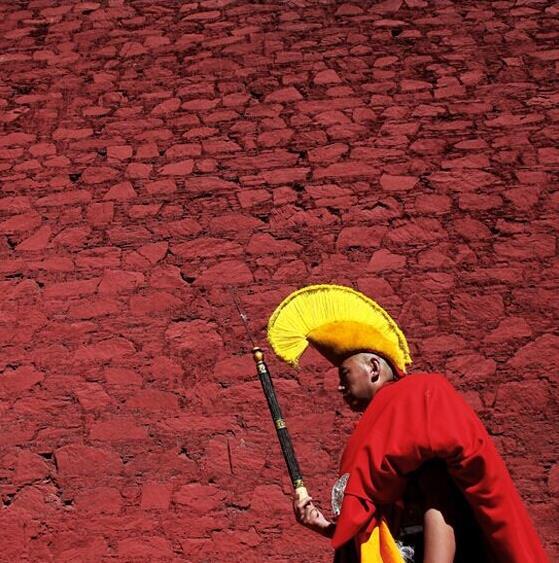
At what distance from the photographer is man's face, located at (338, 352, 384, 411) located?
2.66 metres

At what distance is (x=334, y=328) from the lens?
2760mm

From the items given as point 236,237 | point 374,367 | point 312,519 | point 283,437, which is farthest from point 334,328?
point 236,237

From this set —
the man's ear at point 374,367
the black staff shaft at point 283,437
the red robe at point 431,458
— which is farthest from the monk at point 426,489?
the black staff shaft at point 283,437

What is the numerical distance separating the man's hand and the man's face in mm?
315

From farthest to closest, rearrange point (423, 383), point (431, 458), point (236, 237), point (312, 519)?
point (236, 237)
point (312, 519)
point (423, 383)
point (431, 458)

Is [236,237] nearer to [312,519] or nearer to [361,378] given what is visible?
[361,378]

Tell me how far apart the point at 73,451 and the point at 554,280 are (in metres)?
2.33

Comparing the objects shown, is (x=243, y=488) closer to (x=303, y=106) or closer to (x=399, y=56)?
(x=303, y=106)

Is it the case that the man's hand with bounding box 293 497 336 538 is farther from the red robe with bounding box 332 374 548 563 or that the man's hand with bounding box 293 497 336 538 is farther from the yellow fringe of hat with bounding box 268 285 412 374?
the yellow fringe of hat with bounding box 268 285 412 374

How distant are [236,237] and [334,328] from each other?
199 centimetres

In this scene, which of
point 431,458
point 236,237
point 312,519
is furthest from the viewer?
point 236,237

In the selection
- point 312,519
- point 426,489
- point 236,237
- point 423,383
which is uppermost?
point 423,383

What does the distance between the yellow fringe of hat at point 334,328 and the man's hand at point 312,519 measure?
419mm

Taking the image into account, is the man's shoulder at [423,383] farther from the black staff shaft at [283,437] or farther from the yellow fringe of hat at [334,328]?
the black staff shaft at [283,437]
